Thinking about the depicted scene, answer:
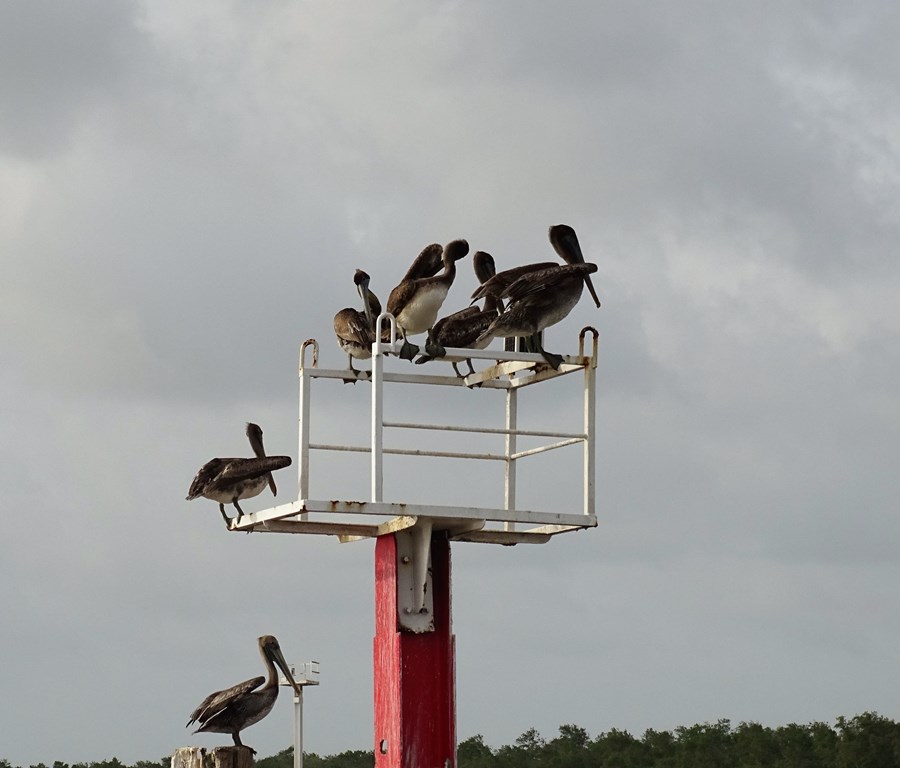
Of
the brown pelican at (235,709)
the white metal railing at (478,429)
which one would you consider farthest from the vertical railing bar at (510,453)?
the brown pelican at (235,709)

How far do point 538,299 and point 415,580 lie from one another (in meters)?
2.94

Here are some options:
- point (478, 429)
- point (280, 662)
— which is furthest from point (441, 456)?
point (280, 662)

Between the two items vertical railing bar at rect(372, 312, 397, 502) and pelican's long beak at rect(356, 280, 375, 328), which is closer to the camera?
vertical railing bar at rect(372, 312, 397, 502)

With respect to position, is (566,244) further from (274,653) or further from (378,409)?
(274,653)

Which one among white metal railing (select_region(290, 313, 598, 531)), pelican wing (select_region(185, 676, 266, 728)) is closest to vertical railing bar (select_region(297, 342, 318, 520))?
white metal railing (select_region(290, 313, 598, 531))

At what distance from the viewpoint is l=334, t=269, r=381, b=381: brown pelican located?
18.9 meters

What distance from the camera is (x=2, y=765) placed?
55.9 meters

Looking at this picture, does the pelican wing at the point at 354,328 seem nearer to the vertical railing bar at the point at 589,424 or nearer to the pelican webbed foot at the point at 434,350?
the pelican webbed foot at the point at 434,350

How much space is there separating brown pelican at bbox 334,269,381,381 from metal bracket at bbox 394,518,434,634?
1980mm

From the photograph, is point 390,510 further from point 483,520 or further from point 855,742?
point 855,742

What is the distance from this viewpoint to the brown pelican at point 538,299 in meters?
18.7

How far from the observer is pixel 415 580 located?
58.0ft

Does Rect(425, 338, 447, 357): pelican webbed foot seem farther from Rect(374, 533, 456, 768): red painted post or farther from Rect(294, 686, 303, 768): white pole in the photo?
Rect(294, 686, 303, 768): white pole

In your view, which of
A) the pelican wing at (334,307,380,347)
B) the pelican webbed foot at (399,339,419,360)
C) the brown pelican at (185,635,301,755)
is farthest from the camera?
the brown pelican at (185,635,301,755)
